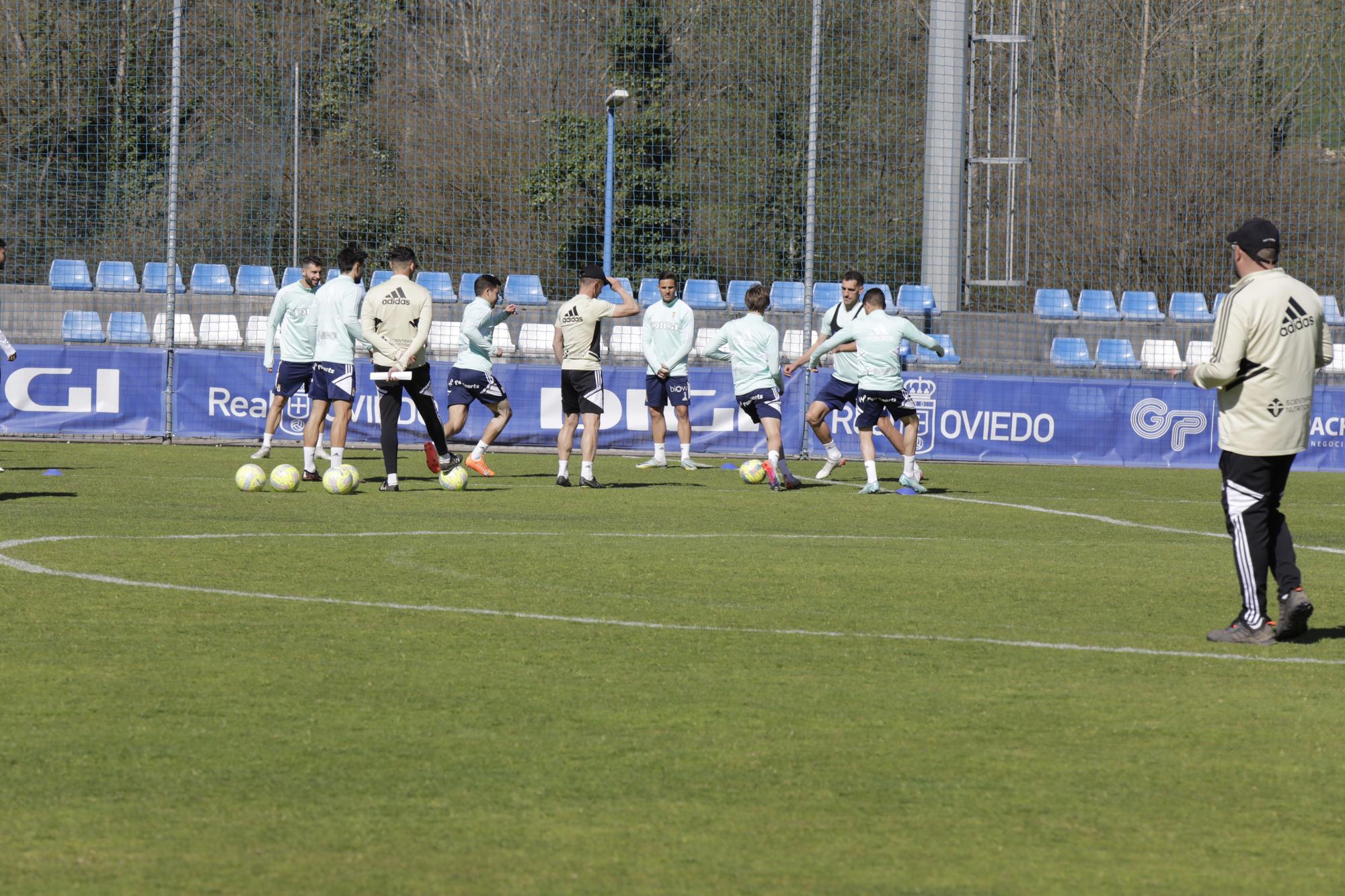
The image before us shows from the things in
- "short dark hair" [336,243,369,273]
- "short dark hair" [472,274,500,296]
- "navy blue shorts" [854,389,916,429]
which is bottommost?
"navy blue shorts" [854,389,916,429]

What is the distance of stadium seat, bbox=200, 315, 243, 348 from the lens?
24922 mm

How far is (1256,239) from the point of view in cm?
772

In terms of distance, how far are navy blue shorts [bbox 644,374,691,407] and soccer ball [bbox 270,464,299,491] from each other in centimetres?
572

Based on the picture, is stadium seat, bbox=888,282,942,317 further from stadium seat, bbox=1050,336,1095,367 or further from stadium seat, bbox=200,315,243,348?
stadium seat, bbox=200,315,243,348

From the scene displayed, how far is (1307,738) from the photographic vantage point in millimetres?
5719

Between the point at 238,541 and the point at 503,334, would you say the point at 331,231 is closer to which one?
the point at 503,334

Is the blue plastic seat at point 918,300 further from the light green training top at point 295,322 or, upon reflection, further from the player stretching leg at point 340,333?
the player stretching leg at point 340,333

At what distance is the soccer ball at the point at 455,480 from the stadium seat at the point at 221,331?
410 inches

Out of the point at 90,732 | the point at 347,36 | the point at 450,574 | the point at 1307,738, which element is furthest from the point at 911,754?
the point at 347,36

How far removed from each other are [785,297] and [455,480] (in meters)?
11.9

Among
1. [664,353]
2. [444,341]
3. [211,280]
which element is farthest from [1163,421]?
[211,280]

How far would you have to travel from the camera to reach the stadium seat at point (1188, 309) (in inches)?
1012

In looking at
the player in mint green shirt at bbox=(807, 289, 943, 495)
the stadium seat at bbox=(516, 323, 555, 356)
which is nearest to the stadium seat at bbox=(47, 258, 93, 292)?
the stadium seat at bbox=(516, 323, 555, 356)

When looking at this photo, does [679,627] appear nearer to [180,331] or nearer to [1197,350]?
[180,331]
